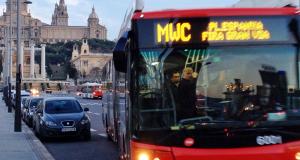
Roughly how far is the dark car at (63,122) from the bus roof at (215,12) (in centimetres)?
1163

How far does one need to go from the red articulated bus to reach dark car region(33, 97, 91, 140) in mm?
11515

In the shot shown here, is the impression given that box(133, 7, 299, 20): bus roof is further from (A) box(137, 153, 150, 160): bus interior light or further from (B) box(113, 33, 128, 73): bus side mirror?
(A) box(137, 153, 150, 160): bus interior light

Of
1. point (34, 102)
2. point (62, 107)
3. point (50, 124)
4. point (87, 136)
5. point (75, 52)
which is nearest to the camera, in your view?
point (50, 124)

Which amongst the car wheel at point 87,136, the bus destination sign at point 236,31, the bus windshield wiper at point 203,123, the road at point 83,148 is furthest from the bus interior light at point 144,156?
the car wheel at point 87,136

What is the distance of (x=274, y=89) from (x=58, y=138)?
1385 cm

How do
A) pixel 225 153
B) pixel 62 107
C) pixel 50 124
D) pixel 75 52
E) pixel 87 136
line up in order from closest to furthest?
pixel 225 153
pixel 50 124
pixel 87 136
pixel 62 107
pixel 75 52

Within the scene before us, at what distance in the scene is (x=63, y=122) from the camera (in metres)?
18.4

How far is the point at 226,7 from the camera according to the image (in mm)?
7250

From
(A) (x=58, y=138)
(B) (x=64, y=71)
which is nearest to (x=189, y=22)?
(A) (x=58, y=138)

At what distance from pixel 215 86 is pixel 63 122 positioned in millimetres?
11992

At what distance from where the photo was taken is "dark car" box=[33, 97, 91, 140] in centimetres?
1841

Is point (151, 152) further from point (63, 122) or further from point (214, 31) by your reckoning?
point (63, 122)

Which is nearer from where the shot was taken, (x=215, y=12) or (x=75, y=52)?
(x=215, y=12)

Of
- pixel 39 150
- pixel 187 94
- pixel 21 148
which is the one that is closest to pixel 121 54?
pixel 187 94
